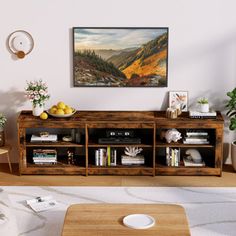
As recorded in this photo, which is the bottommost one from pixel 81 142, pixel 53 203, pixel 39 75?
pixel 53 203

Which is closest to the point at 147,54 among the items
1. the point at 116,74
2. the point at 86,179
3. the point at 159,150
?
the point at 116,74

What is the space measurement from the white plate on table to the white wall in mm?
2121

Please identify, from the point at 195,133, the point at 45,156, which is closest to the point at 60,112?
the point at 45,156

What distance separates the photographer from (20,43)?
6195 millimetres

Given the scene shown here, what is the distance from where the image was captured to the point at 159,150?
6543mm

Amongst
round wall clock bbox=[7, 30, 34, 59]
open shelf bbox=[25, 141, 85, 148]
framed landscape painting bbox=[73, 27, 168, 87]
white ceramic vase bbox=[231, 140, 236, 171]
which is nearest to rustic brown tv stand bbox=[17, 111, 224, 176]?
open shelf bbox=[25, 141, 85, 148]

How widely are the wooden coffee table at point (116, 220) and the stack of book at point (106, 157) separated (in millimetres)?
1514

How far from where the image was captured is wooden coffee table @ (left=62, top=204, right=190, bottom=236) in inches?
168


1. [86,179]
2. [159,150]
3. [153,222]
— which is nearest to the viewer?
[153,222]

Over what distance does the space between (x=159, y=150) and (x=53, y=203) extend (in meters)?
1.70

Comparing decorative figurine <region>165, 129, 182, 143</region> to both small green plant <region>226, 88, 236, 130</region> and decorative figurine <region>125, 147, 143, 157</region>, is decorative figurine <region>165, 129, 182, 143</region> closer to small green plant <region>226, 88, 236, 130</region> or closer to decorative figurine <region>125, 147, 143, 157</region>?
decorative figurine <region>125, 147, 143, 157</region>

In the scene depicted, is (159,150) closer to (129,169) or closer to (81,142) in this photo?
(129,169)

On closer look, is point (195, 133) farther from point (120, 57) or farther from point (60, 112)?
point (60, 112)

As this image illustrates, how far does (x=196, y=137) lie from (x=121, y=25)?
151cm
